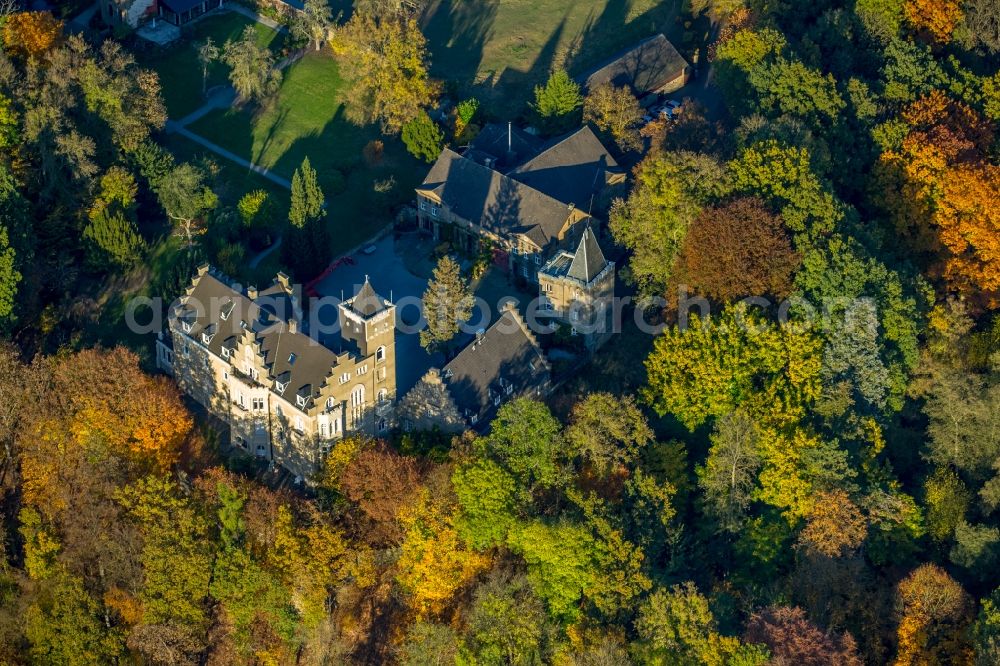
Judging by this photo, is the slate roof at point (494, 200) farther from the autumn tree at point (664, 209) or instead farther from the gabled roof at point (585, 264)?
the autumn tree at point (664, 209)

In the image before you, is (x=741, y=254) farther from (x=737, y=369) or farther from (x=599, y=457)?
(x=599, y=457)

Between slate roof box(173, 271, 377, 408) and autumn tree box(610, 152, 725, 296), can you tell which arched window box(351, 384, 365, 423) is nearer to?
slate roof box(173, 271, 377, 408)

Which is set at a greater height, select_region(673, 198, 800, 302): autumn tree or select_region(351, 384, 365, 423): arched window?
select_region(673, 198, 800, 302): autumn tree

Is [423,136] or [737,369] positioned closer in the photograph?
[737,369]

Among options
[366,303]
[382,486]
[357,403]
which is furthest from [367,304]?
[382,486]

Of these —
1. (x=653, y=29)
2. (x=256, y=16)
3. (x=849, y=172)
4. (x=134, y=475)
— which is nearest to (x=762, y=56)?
(x=849, y=172)

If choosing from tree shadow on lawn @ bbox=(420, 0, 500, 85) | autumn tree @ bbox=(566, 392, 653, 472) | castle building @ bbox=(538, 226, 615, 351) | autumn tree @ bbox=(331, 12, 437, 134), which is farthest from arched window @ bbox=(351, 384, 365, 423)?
tree shadow on lawn @ bbox=(420, 0, 500, 85)
